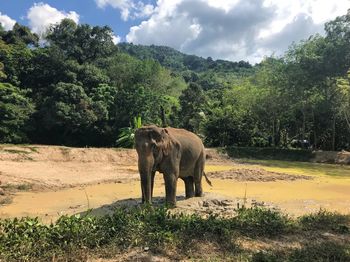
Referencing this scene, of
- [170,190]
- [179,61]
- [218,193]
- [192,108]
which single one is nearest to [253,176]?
[218,193]

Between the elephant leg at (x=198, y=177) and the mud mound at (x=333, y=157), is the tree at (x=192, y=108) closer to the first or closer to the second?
the mud mound at (x=333, y=157)

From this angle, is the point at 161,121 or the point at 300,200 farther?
the point at 161,121

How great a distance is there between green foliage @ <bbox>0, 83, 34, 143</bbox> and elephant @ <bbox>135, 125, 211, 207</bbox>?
2510 centimetres

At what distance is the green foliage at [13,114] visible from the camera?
34.5 meters

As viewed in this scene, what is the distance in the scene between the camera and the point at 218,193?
15867 mm

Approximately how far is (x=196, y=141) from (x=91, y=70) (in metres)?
31.7

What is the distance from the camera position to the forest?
3534 cm

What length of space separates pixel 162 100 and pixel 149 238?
36.4 meters

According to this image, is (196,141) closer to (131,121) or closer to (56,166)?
(56,166)

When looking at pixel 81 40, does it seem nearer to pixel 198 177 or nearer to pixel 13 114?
pixel 13 114

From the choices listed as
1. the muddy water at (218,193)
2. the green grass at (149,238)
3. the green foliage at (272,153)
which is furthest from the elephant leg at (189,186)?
the green foliage at (272,153)

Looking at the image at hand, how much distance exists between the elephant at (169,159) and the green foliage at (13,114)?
2510 cm

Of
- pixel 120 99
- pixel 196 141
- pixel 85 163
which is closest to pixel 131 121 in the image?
pixel 120 99

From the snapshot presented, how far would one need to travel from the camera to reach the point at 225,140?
4288 centimetres
